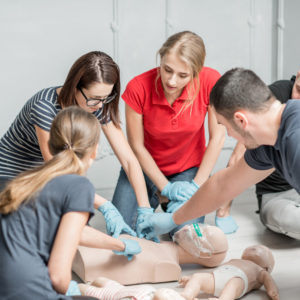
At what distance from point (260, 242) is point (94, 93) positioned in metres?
1.09

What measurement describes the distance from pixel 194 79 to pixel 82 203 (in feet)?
3.80

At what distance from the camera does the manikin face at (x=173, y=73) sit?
2162 millimetres

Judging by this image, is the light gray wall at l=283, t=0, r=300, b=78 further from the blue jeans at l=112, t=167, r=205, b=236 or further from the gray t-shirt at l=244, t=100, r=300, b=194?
the gray t-shirt at l=244, t=100, r=300, b=194

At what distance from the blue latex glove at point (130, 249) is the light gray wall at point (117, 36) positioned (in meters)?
1.63

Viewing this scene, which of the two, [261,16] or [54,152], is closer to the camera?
[54,152]

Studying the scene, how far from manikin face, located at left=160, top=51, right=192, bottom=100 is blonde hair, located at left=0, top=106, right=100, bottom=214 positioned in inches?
32.9

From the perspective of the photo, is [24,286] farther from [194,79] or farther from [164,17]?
[164,17]

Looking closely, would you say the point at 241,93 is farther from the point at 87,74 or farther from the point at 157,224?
the point at 157,224

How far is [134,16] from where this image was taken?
344cm

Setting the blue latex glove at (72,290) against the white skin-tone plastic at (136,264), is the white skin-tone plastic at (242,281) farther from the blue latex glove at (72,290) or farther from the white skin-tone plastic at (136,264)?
the blue latex glove at (72,290)

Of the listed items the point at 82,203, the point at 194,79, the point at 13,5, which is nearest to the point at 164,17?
the point at 13,5

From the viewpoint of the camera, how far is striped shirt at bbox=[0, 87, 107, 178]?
2023mm

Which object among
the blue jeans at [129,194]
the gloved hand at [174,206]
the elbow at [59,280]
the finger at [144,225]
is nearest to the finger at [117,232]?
the finger at [144,225]

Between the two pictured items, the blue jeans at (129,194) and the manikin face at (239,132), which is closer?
the manikin face at (239,132)
